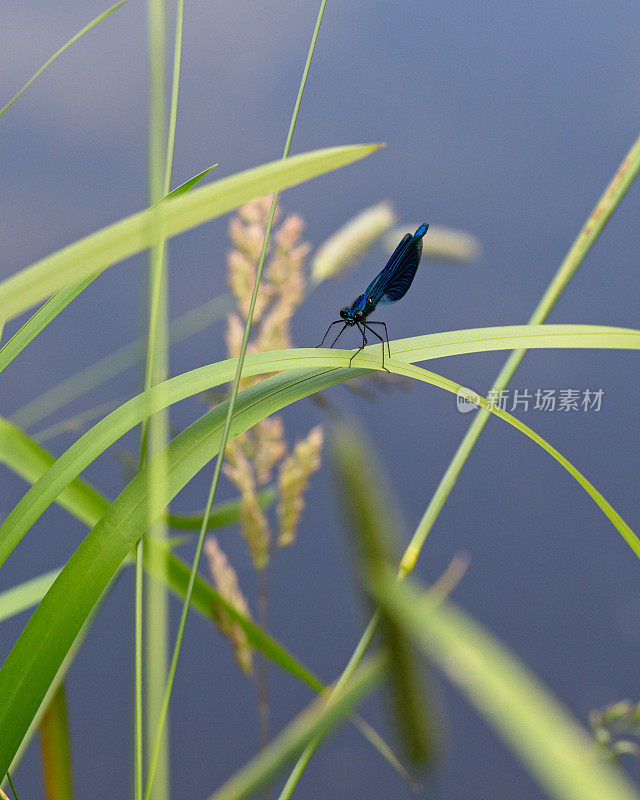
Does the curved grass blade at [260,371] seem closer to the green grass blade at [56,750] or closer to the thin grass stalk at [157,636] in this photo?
the thin grass stalk at [157,636]

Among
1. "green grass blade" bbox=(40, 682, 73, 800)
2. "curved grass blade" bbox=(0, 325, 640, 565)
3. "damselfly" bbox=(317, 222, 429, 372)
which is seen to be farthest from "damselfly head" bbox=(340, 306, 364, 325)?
"green grass blade" bbox=(40, 682, 73, 800)

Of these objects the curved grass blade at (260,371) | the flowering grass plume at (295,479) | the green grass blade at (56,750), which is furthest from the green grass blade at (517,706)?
the flowering grass plume at (295,479)

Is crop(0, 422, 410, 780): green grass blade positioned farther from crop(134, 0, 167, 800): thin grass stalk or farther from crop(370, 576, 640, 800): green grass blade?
crop(370, 576, 640, 800): green grass blade

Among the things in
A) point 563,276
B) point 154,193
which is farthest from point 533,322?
point 154,193

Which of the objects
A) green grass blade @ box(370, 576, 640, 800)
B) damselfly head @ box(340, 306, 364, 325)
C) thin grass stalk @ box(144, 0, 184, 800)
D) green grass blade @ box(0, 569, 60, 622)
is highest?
damselfly head @ box(340, 306, 364, 325)

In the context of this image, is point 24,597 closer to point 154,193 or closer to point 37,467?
point 37,467
